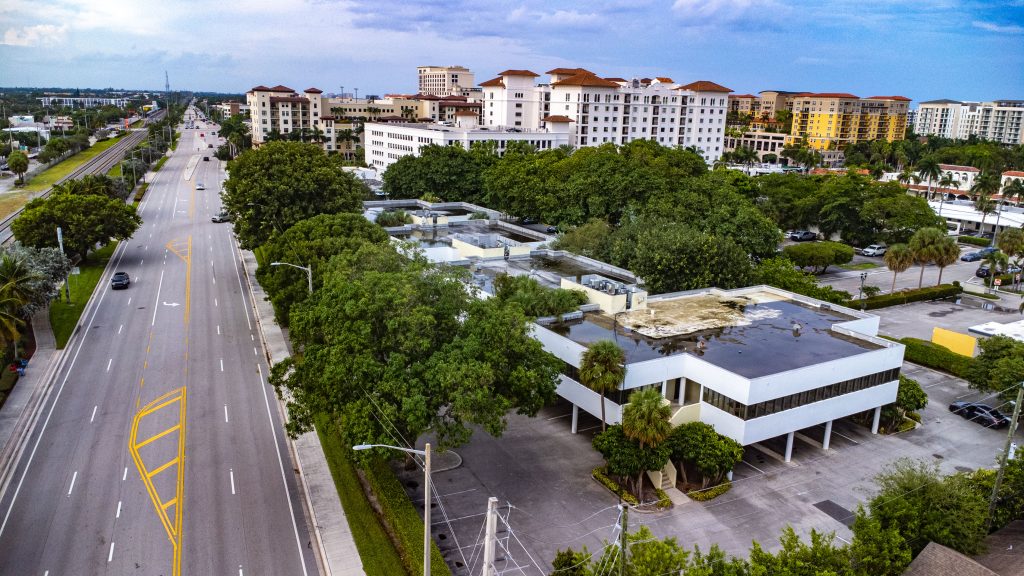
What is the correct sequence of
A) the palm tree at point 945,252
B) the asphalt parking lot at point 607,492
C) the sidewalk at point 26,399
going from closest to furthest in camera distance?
the asphalt parking lot at point 607,492 < the sidewalk at point 26,399 < the palm tree at point 945,252

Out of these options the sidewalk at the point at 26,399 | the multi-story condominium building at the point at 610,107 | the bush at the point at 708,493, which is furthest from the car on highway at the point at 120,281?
the multi-story condominium building at the point at 610,107

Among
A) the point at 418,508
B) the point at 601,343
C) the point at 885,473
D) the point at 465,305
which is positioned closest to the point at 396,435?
the point at 418,508

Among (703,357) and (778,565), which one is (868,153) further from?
(778,565)

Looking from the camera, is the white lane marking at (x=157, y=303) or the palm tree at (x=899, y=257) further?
the palm tree at (x=899, y=257)

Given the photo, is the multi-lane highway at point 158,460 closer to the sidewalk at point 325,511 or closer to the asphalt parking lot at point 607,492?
the sidewalk at point 325,511

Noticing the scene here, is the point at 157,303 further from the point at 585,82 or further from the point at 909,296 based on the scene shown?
the point at 585,82

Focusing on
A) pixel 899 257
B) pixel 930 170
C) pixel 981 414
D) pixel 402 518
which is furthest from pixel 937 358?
pixel 930 170

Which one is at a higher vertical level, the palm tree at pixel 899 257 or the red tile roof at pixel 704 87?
the red tile roof at pixel 704 87
